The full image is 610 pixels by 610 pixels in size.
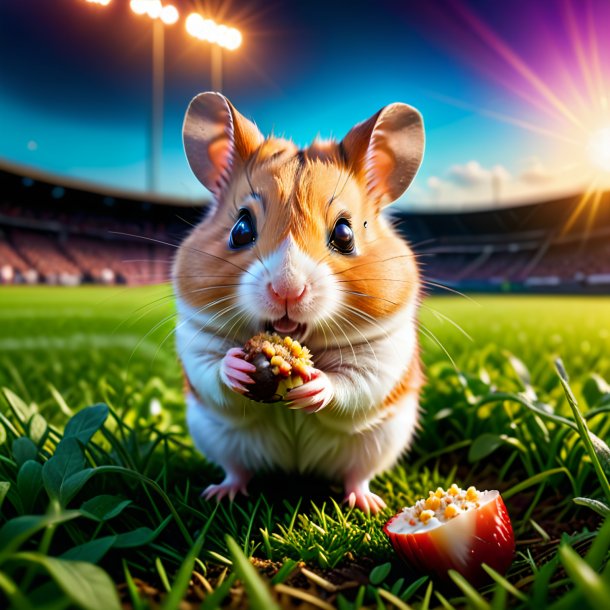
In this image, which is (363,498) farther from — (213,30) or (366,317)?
(213,30)

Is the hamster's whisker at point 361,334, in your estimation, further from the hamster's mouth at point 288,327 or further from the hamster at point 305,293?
the hamster's mouth at point 288,327

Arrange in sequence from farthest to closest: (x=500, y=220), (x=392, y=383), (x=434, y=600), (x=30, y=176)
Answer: (x=500, y=220)
(x=30, y=176)
(x=392, y=383)
(x=434, y=600)

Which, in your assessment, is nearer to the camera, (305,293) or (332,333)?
(305,293)

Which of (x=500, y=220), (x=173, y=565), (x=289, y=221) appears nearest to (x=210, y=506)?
(x=173, y=565)

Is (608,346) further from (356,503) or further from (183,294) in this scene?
(183,294)

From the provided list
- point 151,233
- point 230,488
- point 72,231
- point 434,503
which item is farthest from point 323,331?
point 72,231

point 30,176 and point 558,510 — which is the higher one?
point 30,176

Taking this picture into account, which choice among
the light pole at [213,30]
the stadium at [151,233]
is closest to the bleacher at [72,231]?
the stadium at [151,233]
